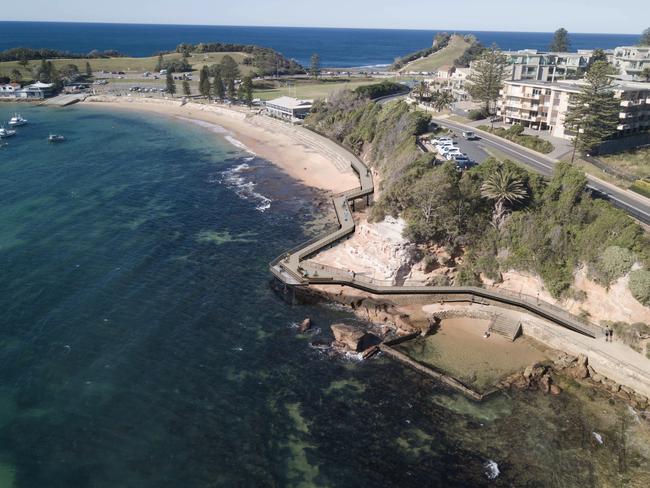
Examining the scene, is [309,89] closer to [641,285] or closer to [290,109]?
[290,109]

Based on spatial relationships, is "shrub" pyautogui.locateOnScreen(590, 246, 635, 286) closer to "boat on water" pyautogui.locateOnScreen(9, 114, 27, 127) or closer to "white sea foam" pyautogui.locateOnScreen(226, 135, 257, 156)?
"white sea foam" pyautogui.locateOnScreen(226, 135, 257, 156)

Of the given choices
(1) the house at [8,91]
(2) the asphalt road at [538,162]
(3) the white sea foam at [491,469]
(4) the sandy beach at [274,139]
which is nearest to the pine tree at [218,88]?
(4) the sandy beach at [274,139]

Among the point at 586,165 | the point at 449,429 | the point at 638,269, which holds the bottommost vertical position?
the point at 449,429

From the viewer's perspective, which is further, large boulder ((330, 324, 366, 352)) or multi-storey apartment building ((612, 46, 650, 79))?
multi-storey apartment building ((612, 46, 650, 79))

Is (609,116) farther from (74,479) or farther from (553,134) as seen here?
(74,479)

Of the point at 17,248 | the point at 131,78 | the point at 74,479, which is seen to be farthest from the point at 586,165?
the point at 131,78

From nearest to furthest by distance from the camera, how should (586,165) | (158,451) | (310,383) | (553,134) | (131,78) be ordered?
(158,451), (310,383), (586,165), (553,134), (131,78)

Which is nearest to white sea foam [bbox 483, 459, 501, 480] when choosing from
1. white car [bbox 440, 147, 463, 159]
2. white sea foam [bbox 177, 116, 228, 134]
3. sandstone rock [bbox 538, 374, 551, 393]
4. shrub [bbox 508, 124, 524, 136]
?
sandstone rock [bbox 538, 374, 551, 393]
